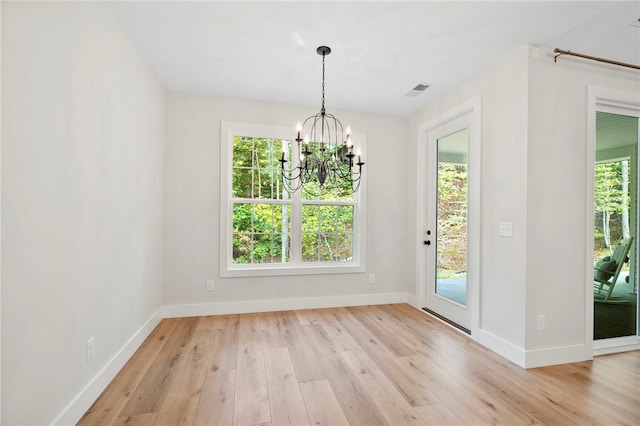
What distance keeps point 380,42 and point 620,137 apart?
2.33m

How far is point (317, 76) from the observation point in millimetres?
3094

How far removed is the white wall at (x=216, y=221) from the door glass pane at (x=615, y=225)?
193 centimetres

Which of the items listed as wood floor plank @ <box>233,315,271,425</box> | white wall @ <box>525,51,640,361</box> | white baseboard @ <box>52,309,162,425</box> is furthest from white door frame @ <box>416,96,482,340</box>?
white baseboard @ <box>52,309,162,425</box>

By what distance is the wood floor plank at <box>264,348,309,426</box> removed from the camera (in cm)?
179

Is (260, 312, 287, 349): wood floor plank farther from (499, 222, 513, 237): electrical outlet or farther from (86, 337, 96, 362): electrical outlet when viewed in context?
(499, 222, 513, 237): electrical outlet

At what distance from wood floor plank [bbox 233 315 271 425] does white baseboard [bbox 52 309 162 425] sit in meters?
0.85

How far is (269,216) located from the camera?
3.88m

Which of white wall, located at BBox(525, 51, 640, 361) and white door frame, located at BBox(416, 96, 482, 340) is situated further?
white door frame, located at BBox(416, 96, 482, 340)

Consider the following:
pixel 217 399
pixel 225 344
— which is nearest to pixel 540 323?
pixel 217 399

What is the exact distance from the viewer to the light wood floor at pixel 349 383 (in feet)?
5.96

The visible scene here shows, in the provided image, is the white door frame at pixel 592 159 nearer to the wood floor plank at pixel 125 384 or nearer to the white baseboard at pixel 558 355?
the white baseboard at pixel 558 355

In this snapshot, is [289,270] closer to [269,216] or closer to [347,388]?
[269,216]

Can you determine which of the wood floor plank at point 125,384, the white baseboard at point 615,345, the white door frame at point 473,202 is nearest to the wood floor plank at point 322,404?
the wood floor plank at point 125,384

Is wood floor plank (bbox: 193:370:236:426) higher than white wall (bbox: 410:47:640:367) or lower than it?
lower
